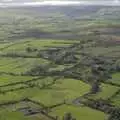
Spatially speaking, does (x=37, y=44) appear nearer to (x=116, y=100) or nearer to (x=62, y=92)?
(x=62, y=92)

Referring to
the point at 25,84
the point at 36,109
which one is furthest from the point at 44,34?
the point at 36,109

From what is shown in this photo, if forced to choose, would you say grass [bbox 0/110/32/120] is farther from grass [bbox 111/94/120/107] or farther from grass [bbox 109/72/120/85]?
grass [bbox 109/72/120/85]

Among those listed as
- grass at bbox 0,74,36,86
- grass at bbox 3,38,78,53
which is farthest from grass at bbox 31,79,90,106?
grass at bbox 3,38,78,53

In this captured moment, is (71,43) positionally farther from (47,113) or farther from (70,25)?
(47,113)

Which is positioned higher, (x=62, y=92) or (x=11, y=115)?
(x=62, y=92)

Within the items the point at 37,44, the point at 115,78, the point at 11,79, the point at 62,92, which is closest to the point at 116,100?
the point at 62,92

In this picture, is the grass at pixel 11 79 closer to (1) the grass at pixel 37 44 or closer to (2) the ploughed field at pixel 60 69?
(2) the ploughed field at pixel 60 69

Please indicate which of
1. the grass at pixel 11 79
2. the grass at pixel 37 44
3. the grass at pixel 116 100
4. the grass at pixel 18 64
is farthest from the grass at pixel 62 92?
the grass at pixel 37 44
